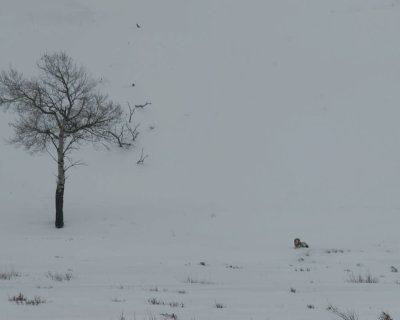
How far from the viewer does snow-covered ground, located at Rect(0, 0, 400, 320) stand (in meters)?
10.3

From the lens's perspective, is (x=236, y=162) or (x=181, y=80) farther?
(x=181, y=80)

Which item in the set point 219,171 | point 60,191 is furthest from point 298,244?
point 219,171

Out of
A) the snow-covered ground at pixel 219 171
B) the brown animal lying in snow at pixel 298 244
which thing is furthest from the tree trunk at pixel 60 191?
the brown animal lying in snow at pixel 298 244

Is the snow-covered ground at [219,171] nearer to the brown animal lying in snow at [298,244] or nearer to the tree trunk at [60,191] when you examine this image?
the brown animal lying in snow at [298,244]

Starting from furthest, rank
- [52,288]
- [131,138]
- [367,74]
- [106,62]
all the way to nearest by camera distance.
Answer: [106,62], [367,74], [131,138], [52,288]

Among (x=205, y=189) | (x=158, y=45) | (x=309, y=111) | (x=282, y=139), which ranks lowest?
(x=205, y=189)

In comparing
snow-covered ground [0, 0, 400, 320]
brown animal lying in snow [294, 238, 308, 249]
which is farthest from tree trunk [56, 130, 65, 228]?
brown animal lying in snow [294, 238, 308, 249]

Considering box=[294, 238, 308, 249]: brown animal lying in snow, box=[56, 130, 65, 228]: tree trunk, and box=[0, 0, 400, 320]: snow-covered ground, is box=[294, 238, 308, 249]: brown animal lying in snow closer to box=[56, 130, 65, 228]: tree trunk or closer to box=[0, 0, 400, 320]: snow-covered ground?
box=[0, 0, 400, 320]: snow-covered ground

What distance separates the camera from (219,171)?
31406mm

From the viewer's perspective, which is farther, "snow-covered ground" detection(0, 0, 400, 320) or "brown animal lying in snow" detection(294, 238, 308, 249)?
"brown animal lying in snow" detection(294, 238, 308, 249)

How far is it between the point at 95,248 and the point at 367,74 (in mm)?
27459

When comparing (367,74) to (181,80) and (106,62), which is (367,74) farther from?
(106,62)

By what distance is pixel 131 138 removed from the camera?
35406 mm

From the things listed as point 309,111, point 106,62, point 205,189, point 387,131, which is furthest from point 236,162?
point 106,62
